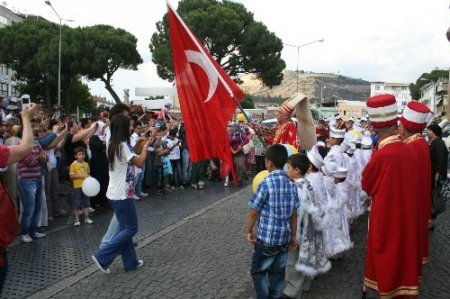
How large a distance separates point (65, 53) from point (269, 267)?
135ft

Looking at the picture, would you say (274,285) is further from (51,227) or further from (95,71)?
(95,71)

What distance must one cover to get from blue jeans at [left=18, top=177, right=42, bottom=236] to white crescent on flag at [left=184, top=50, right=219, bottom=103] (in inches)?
123

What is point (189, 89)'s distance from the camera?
589cm

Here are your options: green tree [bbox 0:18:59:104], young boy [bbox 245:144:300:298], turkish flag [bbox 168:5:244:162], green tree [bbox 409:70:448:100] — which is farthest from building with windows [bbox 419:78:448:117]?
young boy [bbox 245:144:300:298]

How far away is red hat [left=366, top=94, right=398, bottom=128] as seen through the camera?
14.6 feet

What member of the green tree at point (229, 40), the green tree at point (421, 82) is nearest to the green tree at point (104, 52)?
the green tree at point (229, 40)

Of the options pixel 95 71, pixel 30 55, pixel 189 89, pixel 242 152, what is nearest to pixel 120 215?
pixel 189 89

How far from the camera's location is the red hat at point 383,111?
445cm

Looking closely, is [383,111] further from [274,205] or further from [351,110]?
[351,110]

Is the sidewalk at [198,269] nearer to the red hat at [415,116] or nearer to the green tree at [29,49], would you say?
the red hat at [415,116]

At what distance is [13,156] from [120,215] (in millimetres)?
2608

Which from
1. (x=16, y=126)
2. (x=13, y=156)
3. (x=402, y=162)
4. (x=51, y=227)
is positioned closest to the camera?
(x=13, y=156)

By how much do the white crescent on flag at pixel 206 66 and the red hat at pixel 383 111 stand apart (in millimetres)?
2049

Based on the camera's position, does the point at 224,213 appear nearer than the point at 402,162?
No
